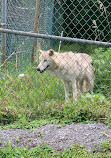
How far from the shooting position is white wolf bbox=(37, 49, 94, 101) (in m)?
4.85

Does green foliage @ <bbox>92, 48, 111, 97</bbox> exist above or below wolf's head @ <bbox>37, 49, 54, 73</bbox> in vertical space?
below

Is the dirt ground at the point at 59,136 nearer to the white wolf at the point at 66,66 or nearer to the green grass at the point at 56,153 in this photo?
the green grass at the point at 56,153

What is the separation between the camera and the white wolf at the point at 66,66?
4848 mm

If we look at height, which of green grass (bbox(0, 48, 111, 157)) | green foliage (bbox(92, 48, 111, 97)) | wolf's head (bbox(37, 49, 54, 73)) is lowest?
green grass (bbox(0, 48, 111, 157))

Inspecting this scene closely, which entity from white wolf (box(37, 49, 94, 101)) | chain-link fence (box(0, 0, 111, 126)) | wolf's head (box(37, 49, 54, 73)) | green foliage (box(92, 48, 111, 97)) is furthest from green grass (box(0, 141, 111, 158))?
green foliage (box(92, 48, 111, 97))

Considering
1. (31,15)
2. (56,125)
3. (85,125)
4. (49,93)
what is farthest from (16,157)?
(31,15)

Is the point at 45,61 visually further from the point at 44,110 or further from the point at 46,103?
the point at 44,110

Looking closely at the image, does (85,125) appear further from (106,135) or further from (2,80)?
(2,80)

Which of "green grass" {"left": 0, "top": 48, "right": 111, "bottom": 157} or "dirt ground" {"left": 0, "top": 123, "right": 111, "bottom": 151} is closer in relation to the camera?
"green grass" {"left": 0, "top": 48, "right": 111, "bottom": 157}

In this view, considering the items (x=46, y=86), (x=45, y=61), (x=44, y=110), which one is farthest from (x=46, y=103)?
(x=45, y=61)

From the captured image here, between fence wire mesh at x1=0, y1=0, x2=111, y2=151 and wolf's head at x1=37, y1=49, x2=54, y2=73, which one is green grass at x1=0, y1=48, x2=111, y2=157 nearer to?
fence wire mesh at x1=0, y1=0, x2=111, y2=151

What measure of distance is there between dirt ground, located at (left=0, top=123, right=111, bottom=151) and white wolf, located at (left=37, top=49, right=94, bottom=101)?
1322 mm

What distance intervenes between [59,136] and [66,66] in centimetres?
204

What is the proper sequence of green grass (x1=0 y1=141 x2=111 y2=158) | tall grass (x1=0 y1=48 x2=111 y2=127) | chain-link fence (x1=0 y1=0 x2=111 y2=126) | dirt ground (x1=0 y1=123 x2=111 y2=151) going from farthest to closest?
chain-link fence (x1=0 y1=0 x2=111 y2=126)
tall grass (x1=0 y1=48 x2=111 y2=127)
dirt ground (x1=0 y1=123 x2=111 y2=151)
green grass (x1=0 y1=141 x2=111 y2=158)
